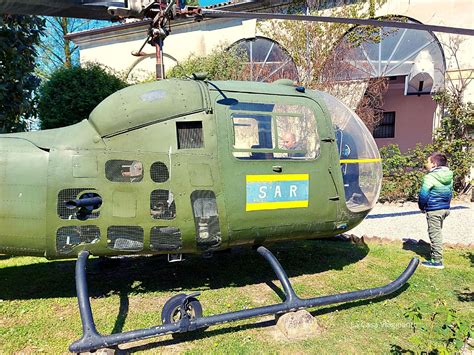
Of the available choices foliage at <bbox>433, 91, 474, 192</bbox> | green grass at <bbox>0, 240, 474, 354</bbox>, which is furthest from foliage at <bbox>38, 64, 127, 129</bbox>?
foliage at <bbox>433, 91, 474, 192</bbox>

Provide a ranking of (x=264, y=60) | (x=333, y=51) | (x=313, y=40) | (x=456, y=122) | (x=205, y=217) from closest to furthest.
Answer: (x=205, y=217), (x=456, y=122), (x=333, y=51), (x=313, y=40), (x=264, y=60)

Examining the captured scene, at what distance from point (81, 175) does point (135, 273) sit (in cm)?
197

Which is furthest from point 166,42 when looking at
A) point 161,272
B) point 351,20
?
point 351,20

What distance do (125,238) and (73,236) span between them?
18.7 inches

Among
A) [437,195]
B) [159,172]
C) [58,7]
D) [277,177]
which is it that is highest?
[58,7]

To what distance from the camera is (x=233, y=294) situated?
4.47 m

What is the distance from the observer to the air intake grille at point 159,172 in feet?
12.3

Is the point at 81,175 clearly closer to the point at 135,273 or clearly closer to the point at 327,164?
the point at 135,273

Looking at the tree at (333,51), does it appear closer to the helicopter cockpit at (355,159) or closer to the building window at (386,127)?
the building window at (386,127)

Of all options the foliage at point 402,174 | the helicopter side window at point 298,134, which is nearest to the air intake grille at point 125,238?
the helicopter side window at point 298,134

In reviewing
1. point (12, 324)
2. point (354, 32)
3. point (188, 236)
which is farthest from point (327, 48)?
point (12, 324)

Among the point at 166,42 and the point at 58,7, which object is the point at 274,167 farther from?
the point at 166,42

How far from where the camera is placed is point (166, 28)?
4086 mm

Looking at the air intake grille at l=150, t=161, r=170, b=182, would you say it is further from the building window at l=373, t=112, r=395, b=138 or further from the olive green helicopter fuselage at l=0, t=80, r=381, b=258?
the building window at l=373, t=112, r=395, b=138
